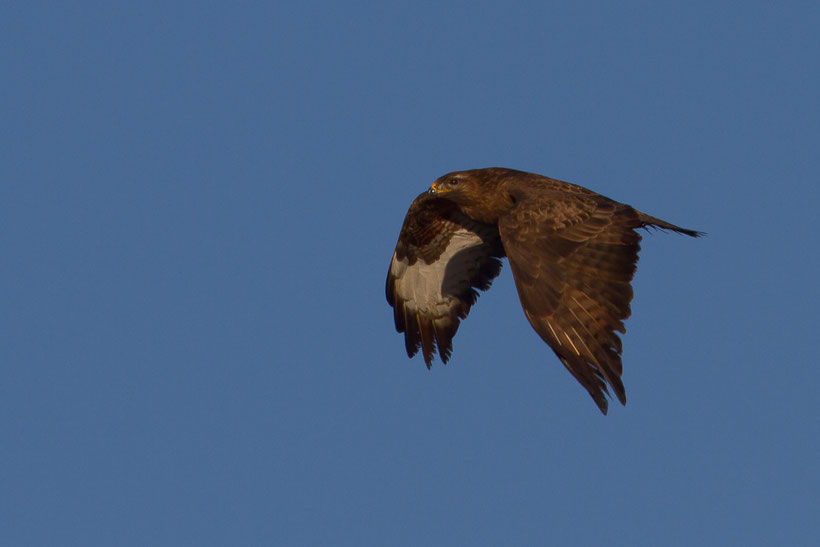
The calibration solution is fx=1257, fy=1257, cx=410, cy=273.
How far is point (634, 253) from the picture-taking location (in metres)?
11.3

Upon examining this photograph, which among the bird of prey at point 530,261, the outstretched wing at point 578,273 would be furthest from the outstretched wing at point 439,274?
the outstretched wing at point 578,273

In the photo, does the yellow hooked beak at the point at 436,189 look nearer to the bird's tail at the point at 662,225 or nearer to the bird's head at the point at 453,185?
the bird's head at the point at 453,185

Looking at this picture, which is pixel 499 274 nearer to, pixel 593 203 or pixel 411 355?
pixel 411 355

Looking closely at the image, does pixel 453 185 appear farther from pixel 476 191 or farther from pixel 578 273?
pixel 578 273

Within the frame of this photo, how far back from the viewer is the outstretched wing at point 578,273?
10750 millimetres

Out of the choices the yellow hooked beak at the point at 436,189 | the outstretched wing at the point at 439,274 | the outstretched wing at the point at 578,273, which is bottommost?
the outstretched wing at the point at 578,273

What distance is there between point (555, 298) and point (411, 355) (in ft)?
12.8

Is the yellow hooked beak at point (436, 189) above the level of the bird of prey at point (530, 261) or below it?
above

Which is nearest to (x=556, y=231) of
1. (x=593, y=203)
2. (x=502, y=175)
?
(x=593, y=203)

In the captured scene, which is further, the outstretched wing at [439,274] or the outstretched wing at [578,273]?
the outstretched wing at [439,274]

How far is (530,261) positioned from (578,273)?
45cm

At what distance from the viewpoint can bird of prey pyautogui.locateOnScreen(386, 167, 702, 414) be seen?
10883 millimetres

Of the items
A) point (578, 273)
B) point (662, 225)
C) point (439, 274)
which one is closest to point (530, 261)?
point (578, 273)

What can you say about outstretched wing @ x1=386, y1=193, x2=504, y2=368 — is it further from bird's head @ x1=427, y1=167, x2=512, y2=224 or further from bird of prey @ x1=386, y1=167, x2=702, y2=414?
bird's head @ x1=427, y1=167, x2=512, y2=224
